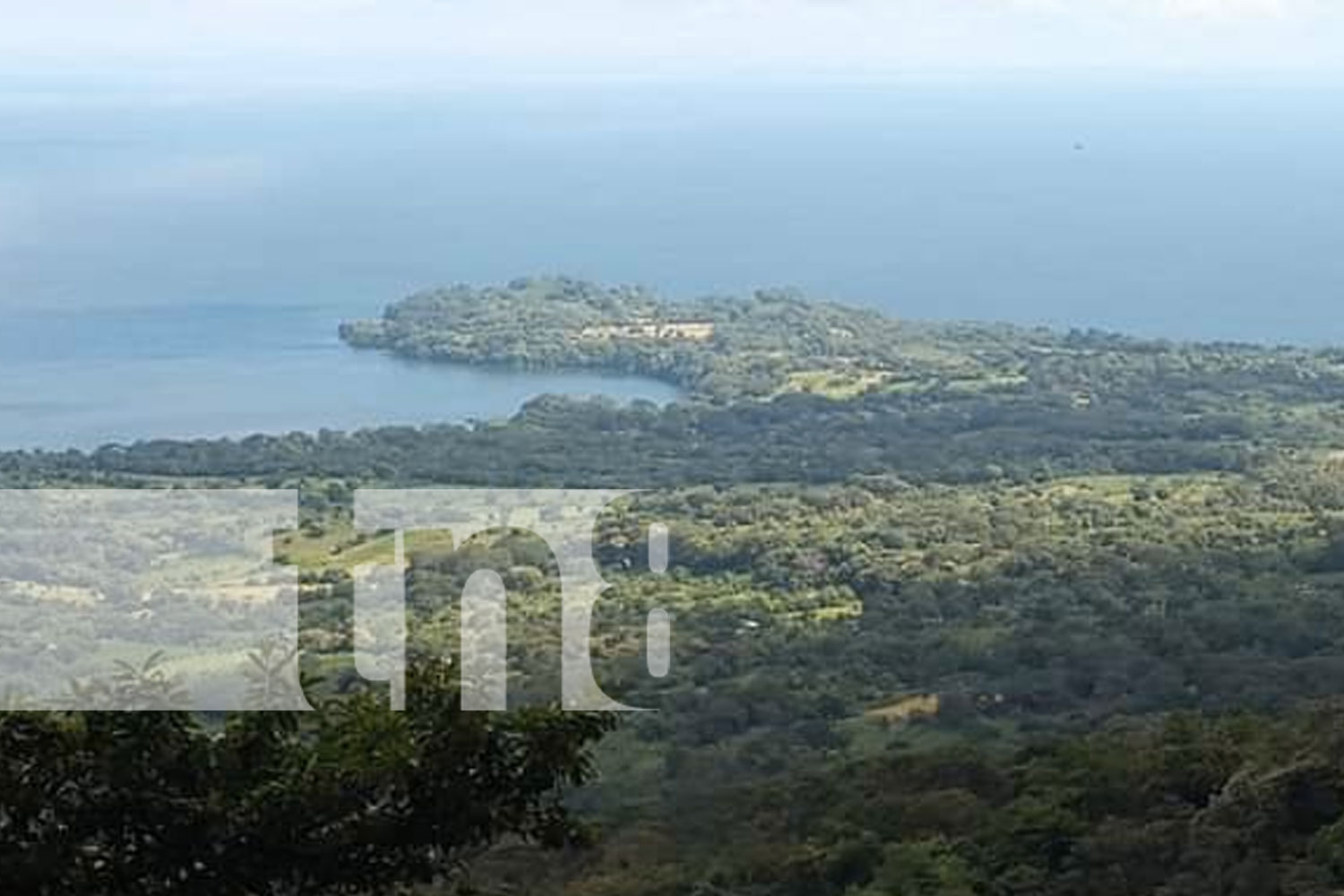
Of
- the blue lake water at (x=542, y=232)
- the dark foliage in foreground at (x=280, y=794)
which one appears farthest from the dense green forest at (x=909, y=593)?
the blue lake water at (x=542, y=232)

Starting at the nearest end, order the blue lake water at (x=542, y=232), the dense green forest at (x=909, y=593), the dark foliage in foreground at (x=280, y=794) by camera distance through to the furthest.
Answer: the dark foliage in foreground at (x=280, y=794) < the dense green forest at (x=909, y=593) < the blue lake water at (x=542, y=232)

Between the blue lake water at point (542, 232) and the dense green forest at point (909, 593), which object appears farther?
the blue lake water at point (542, 232)

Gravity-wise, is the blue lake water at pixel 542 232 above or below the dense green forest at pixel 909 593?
above

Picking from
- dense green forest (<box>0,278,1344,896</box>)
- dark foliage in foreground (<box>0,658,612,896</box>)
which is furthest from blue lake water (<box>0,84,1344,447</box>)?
dark foliage in foreground (<box>0,658,612,896</box>)

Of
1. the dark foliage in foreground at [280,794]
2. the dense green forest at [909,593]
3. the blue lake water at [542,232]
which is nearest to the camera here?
the dark foliage in foreground at [280,794]

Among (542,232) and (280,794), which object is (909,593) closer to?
(280,794)

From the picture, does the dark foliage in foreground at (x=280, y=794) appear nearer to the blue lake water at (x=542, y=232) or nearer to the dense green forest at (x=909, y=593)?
the dense green forest at (x=909, y=593)

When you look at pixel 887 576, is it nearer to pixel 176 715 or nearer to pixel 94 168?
pixel 176 715

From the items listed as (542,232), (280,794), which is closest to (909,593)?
(280,794)
